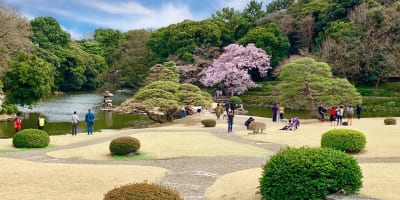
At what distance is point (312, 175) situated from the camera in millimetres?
9219

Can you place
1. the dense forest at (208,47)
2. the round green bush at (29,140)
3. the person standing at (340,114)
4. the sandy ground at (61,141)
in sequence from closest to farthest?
the round green bush at (29,140) → the sandy ground at (61,141) → the person standing at (340,114) → the dense forest at (208,47)

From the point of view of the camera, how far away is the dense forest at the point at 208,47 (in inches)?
1797

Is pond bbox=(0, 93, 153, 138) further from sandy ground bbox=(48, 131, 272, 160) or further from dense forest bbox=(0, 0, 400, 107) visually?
sandy ground bbox=(48, 131, 272, 160)

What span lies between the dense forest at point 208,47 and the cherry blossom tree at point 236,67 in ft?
6.97

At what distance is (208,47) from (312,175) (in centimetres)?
6312

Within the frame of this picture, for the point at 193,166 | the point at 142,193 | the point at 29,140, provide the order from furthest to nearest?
the point at 29,140 → the point at 193,166 → the point at 142,193

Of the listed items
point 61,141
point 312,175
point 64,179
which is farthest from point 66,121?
point 312,175

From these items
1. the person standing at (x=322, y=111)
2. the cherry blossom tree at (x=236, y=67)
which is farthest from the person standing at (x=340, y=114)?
the cherry blossom tree at (x=236, y=67)

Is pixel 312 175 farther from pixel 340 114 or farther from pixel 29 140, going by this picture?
pixel 340 114

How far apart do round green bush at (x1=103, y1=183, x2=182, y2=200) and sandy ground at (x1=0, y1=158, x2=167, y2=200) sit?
3.93 metres

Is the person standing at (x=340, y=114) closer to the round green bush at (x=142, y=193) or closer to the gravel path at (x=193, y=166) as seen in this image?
the gravel path at (x=193, y=166)

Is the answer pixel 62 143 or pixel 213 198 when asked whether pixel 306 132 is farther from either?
pixel 213 198

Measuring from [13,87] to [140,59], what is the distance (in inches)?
1482

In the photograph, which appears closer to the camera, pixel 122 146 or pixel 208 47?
pixel 122 146
